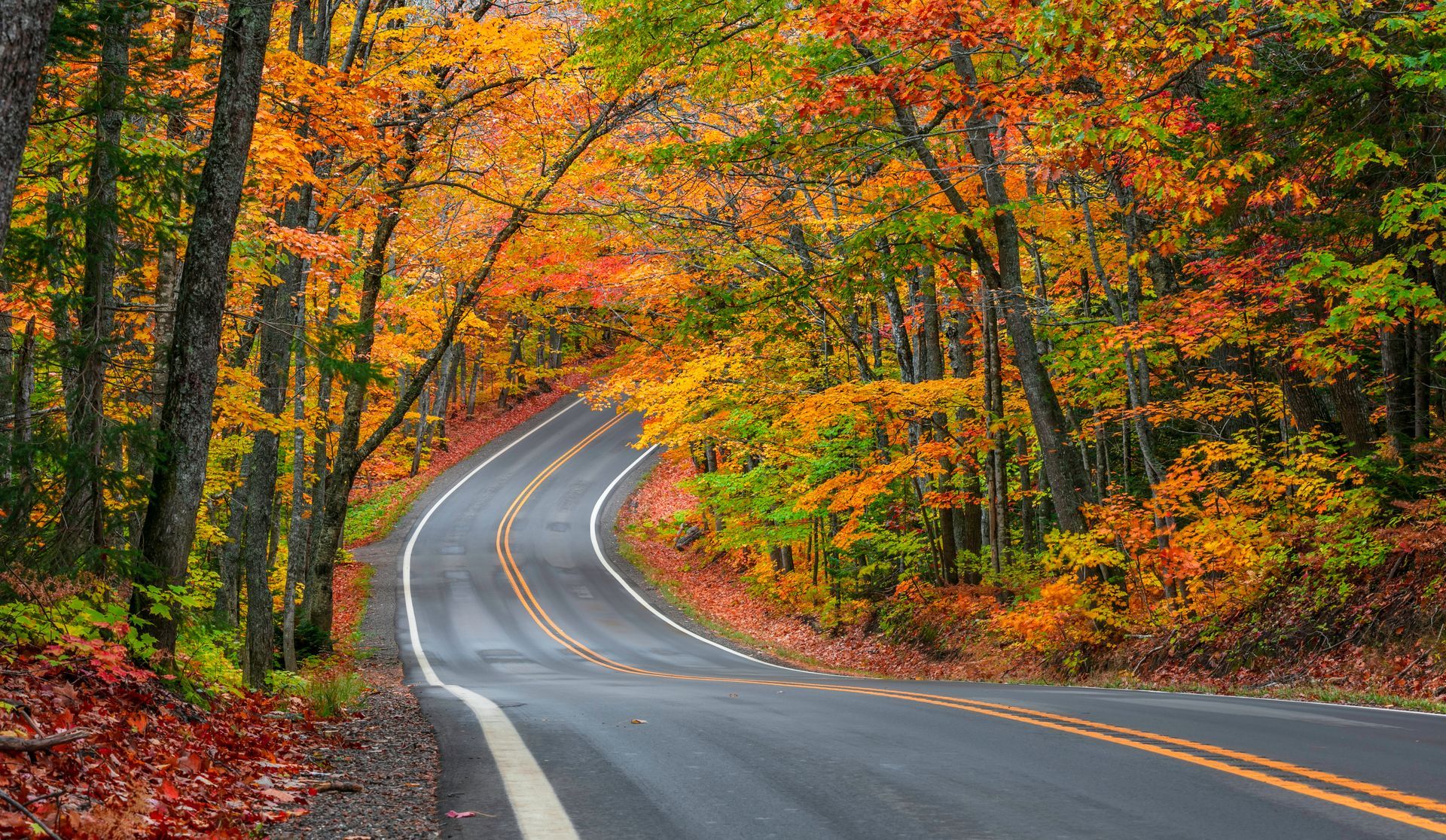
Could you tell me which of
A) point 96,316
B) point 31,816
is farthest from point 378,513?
point 31,816

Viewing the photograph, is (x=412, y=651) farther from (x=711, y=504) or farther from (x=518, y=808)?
(x=518, y=808)

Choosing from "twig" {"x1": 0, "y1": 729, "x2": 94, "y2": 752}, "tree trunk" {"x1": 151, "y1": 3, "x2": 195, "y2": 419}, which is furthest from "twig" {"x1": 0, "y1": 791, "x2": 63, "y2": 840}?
"tree trunk" {"x1": 151, "y1": 3, "x2": 195, "y2": 419}

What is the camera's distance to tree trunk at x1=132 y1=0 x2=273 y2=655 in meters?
7.79

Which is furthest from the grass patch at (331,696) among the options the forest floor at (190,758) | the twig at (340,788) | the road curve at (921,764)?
the twig at (340,788)

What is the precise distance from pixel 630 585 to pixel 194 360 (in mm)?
24462

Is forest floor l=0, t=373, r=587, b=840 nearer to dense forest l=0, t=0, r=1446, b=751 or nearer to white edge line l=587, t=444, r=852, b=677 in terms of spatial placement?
dense forest l=0, t=0, r=1446, b=751

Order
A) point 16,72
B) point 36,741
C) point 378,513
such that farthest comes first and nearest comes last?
1. point 378,513
2. point 16,72
3. point 36,741

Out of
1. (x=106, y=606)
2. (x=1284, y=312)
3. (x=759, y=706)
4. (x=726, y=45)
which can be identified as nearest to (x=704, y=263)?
(x=726, y=45)

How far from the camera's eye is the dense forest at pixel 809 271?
7.88 m

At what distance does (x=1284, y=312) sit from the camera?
14555 mm

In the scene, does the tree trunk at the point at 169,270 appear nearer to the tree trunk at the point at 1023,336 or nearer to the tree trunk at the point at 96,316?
the tree trunk at the point at 96,316

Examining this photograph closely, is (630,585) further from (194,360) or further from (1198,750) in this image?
(1198,750)

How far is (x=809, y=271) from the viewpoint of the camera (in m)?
16.3

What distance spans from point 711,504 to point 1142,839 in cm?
2497
